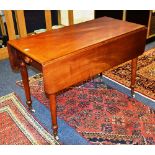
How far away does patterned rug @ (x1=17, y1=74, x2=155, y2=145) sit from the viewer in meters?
2.28

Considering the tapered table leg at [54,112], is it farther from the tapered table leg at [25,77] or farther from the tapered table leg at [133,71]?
the tapered table leg at [133,71]

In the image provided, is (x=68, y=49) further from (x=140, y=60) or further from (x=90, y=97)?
(x=140, y=60)

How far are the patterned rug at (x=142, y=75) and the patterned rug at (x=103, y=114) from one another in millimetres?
255

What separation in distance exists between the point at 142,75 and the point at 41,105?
1.48 meters

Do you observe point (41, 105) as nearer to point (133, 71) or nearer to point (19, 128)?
point (19, 128)

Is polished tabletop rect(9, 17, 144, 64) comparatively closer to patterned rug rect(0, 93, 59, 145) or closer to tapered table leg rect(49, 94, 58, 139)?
tapered table leg rect(49, 94, 58, 139)

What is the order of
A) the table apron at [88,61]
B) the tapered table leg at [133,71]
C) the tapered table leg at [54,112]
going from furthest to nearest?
the tapered table leg at [133,71]
the tapered table leg at [54,112]
the table apron at [88,61]


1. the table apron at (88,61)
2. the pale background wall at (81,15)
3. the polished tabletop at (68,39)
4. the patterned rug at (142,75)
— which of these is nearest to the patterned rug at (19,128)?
the table apron at (88,61)

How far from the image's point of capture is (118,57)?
7.54 feet

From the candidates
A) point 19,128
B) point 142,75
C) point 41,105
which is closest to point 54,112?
point 19,128

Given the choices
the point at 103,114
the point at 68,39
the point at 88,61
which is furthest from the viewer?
the point at 103,114

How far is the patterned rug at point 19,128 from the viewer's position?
2.26 m

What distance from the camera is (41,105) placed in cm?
276
